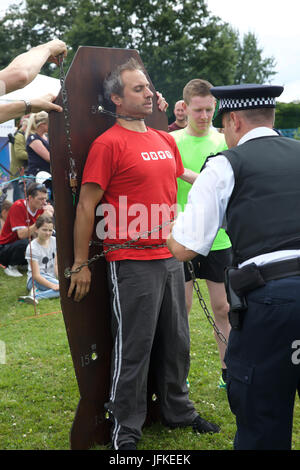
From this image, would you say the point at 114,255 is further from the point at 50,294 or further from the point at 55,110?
the point at 50,294

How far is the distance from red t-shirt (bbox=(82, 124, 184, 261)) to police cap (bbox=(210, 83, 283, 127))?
77 cm

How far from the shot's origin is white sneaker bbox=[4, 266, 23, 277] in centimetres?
828

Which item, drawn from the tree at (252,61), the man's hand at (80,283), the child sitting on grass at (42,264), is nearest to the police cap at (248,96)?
the man's hand at (80,283)

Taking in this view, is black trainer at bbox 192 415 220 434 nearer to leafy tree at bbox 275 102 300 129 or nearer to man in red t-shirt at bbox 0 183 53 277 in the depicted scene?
man in red t-shirt at bbox 0 183 53 277

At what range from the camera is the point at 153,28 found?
34.4 m

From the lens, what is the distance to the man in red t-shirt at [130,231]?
3002 millimetres

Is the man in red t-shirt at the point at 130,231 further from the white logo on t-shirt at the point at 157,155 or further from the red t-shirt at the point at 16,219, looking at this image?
the red t-shirt at the point at 16,219

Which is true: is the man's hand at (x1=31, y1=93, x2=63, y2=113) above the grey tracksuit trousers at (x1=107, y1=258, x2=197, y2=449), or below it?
above

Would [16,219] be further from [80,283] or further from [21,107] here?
[21,107]

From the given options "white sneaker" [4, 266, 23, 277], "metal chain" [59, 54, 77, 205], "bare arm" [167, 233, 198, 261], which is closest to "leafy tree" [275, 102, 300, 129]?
"white sneaker" [4, 266, 23, 277]

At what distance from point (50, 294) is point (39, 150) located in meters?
2.12

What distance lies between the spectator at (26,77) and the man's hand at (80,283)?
3.09 feet

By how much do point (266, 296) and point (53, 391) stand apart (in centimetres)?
257
